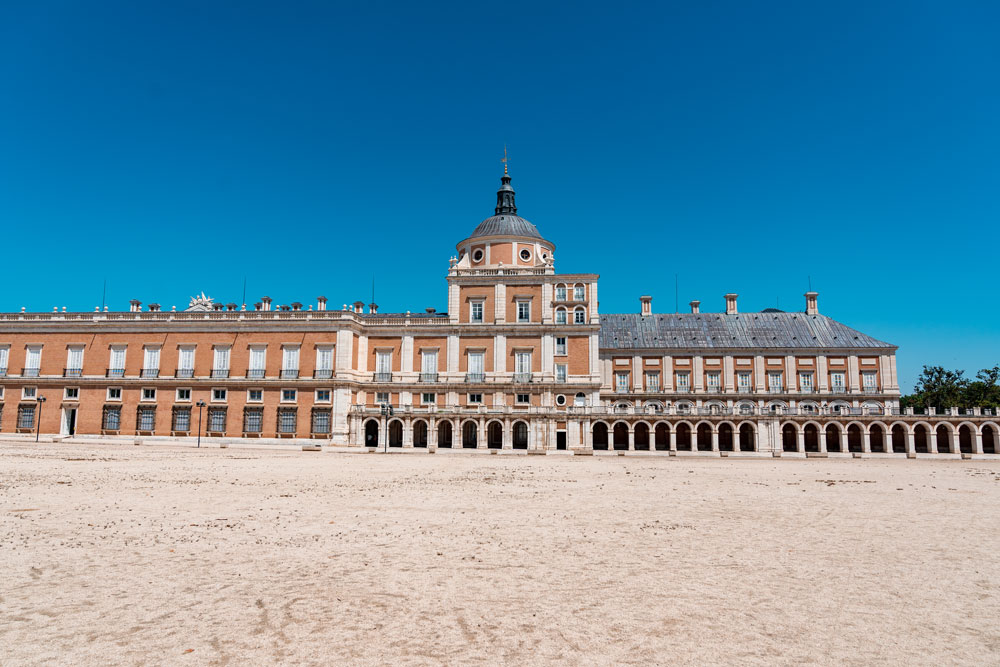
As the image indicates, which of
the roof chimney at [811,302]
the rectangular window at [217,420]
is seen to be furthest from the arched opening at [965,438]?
the rectangular window at [217,420]

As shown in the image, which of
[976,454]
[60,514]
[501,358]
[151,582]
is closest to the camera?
[151,582]

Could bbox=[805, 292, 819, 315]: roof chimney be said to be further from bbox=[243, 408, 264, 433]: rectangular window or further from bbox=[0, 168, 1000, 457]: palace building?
bbox=[243, 408, 264, 433]: rectangular window

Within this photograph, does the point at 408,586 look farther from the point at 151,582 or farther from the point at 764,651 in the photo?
the point at 764,651

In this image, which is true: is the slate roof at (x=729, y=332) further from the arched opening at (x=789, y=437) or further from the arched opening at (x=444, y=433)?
the arched opening at (x=444, y=433)

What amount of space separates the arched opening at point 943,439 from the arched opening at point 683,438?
18.4 metres

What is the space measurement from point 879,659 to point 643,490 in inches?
551

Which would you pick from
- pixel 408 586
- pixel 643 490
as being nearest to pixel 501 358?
pixel 643 490

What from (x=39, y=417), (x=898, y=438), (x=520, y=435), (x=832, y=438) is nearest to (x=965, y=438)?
(x=898, y=438)

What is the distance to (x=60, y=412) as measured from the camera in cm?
4984

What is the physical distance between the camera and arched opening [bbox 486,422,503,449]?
1917 inches

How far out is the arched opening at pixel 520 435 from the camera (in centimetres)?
4821

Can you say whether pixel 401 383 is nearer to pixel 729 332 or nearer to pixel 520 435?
pixel 520 435

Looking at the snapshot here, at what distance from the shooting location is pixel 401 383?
50844mm

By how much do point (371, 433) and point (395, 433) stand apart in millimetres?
1962
